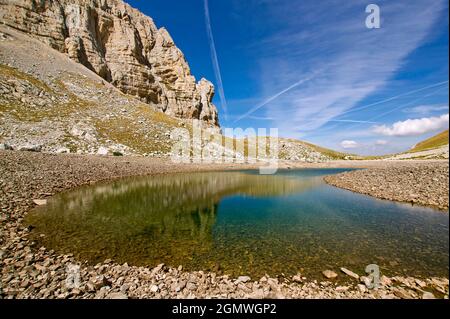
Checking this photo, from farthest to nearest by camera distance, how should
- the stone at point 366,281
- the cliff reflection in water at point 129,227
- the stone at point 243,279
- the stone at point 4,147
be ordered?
the stone at point 4,147 → the cliff reflection in water at point 129,227 → the stone at point 243,279 → the stone at point 366,281

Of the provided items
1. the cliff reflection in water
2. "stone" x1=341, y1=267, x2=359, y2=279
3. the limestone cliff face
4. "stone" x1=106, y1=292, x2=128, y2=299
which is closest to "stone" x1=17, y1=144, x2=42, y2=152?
the cliff reflection in water

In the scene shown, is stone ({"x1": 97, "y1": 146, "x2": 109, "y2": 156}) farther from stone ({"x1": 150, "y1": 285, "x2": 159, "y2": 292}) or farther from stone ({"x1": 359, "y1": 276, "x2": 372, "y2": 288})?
stone ({"x1": 359, "y1": 276, "x2": 372, "y2": 288})

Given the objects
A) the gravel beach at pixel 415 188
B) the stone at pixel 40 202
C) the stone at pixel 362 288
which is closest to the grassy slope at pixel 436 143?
the gravel beach at pixel 415 188

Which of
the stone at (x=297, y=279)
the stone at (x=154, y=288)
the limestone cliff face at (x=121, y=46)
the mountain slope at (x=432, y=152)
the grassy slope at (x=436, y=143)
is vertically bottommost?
the stone at (x=297, y=279)

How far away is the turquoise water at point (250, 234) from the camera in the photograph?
10367mm

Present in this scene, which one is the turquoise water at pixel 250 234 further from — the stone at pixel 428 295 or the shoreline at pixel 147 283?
the stone at pixel 428 295

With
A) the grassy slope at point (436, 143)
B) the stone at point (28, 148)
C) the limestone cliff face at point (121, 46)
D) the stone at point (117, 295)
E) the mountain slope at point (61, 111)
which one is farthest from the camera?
the grassy slope at point (436, 143)

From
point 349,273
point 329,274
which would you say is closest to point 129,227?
point 329,274

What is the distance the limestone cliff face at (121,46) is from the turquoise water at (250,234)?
121m

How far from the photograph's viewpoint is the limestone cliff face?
101 m

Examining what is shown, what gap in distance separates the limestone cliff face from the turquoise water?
12085 centimetres

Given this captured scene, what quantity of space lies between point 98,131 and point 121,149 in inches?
431
